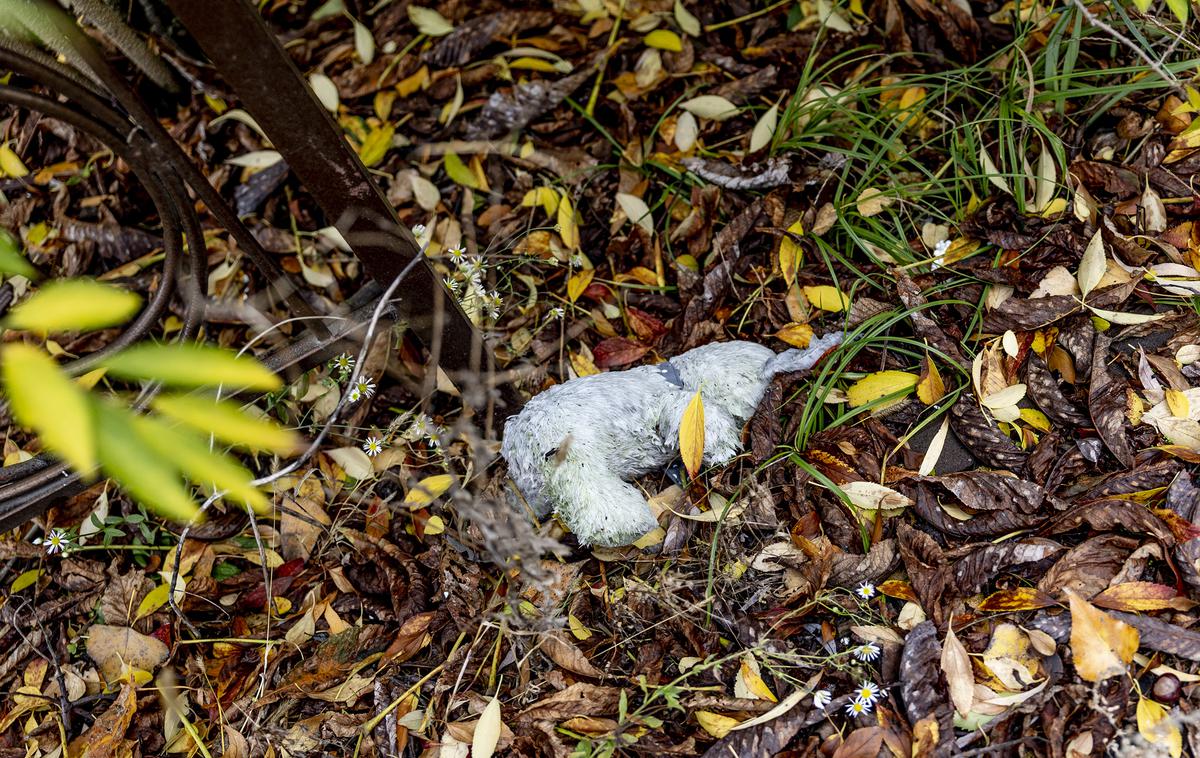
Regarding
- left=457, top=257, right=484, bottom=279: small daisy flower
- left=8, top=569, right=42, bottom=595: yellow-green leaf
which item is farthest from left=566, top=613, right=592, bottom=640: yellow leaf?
left=8, top=569, right=42, bottom=595: yellow-green leaf

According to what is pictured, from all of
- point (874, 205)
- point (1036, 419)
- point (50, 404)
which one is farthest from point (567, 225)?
point (50, 404)

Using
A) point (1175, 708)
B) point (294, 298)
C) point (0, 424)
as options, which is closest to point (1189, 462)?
point (1175, 708)

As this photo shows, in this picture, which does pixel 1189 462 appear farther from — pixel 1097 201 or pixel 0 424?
pixel 0 424

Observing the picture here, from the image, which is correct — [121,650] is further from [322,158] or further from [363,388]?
[322,158]

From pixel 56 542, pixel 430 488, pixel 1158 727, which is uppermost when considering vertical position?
pixel 56 542

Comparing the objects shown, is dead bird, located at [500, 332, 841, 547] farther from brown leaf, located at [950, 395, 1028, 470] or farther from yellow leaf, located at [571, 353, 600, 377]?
brown leaf, located at [950, 395, 1028, 470]

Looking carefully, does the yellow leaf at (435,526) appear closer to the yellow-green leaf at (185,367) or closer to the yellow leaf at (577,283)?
the yellow leaf at (577,283)

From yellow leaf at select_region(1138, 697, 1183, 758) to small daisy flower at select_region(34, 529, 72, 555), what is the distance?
7.77 feet

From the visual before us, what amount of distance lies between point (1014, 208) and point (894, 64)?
0.62m

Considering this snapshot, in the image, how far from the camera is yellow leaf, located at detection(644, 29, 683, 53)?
2.43m

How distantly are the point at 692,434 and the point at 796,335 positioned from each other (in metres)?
0.44

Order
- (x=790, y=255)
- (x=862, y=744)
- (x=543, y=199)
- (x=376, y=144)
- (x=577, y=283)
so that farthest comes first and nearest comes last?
Result: (x=376, y=144) → (x=543, y=199) → (x=577, y=283) → (x=790, y=255) → (x=862, y=744)

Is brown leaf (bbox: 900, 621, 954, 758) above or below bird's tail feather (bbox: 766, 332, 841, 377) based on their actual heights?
below

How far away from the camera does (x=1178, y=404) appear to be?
1.67 m
